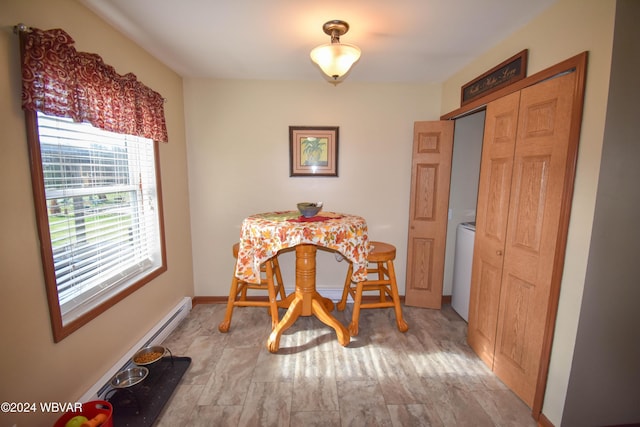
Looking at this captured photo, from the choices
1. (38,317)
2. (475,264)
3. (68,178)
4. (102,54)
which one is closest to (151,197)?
(68,178)

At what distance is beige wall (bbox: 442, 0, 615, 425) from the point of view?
1.28 metres

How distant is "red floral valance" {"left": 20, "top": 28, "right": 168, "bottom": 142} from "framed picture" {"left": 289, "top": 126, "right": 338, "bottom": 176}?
4.38ft

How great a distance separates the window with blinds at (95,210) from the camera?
1.48 metres

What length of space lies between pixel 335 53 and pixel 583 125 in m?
1.33

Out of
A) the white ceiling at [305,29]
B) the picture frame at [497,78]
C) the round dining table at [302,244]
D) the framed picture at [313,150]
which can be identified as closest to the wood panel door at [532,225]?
the picture frame at [497,78]

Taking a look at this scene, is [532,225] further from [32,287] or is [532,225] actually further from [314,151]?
[32,287]

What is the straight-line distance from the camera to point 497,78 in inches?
79.3

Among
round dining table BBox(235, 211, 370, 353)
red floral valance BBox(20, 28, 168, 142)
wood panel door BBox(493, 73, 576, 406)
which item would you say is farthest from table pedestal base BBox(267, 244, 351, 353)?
red floral valance BBox(20, 28, 168, 142)

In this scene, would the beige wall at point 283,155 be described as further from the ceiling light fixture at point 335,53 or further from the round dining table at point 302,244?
the ceiling light fixture at point 335,53

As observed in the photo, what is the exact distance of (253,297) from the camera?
3.11 meters

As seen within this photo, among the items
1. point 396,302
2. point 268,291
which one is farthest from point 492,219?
point 268,291

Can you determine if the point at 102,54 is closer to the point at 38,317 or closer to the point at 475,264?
the point at 38,317

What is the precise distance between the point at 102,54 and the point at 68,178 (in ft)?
2.74

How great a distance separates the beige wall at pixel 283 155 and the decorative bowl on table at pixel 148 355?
1142 mm
